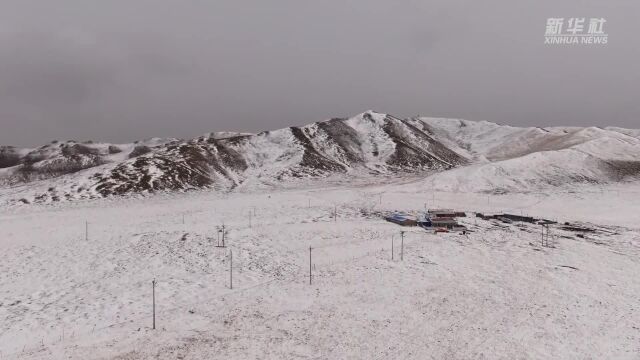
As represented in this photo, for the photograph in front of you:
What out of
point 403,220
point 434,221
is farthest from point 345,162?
point 434,221

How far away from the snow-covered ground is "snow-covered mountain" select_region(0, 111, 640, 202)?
86.5 ft

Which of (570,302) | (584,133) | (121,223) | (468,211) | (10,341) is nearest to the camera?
(10,341)

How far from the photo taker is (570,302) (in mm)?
20734

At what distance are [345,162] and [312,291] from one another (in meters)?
84.4

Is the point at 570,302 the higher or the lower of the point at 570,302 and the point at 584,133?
the lower

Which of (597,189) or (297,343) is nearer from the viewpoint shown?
(297,343)

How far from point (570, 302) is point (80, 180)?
7027 cm

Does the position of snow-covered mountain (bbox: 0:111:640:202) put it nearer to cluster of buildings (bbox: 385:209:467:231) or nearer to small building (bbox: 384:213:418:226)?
cluster of buildings (bbox: 385:209:467:231)

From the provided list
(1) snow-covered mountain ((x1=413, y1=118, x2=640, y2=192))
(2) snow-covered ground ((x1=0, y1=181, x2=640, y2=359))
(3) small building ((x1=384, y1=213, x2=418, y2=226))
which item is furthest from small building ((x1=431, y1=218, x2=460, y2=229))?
(1) snow-covered mountain ((x1=413, y1=118, x2=640, y2=192))

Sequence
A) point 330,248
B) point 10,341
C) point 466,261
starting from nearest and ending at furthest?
1. point 10,341
2. point 466,261
3. point 330,248

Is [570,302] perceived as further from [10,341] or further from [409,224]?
[10,341]

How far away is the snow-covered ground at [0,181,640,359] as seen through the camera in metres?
16.0

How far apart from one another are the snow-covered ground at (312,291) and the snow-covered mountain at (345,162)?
1038 inches

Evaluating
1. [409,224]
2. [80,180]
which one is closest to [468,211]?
[409,224]
